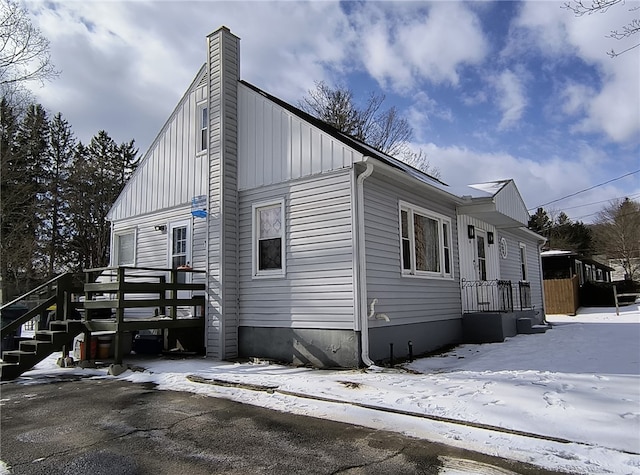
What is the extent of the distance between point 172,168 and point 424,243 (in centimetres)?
623

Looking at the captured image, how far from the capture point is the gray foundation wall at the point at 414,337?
7.82 metres

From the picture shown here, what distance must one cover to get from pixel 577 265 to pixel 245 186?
26.3 meters

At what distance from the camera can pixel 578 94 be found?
517 inches

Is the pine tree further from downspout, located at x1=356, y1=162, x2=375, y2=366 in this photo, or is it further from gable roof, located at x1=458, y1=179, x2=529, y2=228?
downspout, located at x1=356, y1=162, x2=375, y2=366

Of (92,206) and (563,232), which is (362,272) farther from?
(563,232)

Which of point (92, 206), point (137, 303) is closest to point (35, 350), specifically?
point (137, 303)

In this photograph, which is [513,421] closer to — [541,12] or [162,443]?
[162,443]

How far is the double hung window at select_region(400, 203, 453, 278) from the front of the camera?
29.9ft

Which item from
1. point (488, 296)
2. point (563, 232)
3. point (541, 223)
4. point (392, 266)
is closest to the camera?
point (392, 266)

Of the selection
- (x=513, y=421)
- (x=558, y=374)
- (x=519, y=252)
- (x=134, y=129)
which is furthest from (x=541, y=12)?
(x=134, y=129)

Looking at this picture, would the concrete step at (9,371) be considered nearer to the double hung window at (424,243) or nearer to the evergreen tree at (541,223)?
the double hung window at (424,243)

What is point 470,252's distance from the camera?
11.8m

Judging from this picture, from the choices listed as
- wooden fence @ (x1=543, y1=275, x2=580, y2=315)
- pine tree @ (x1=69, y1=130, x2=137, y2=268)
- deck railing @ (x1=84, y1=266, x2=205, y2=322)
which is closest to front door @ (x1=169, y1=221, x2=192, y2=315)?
deck railing @ (x1=84, y1=266, x2=205, y2=322)

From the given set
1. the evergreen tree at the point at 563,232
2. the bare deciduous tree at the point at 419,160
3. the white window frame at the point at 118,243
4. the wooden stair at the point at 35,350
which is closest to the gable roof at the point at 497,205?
the white window frame at the point at 118,243
